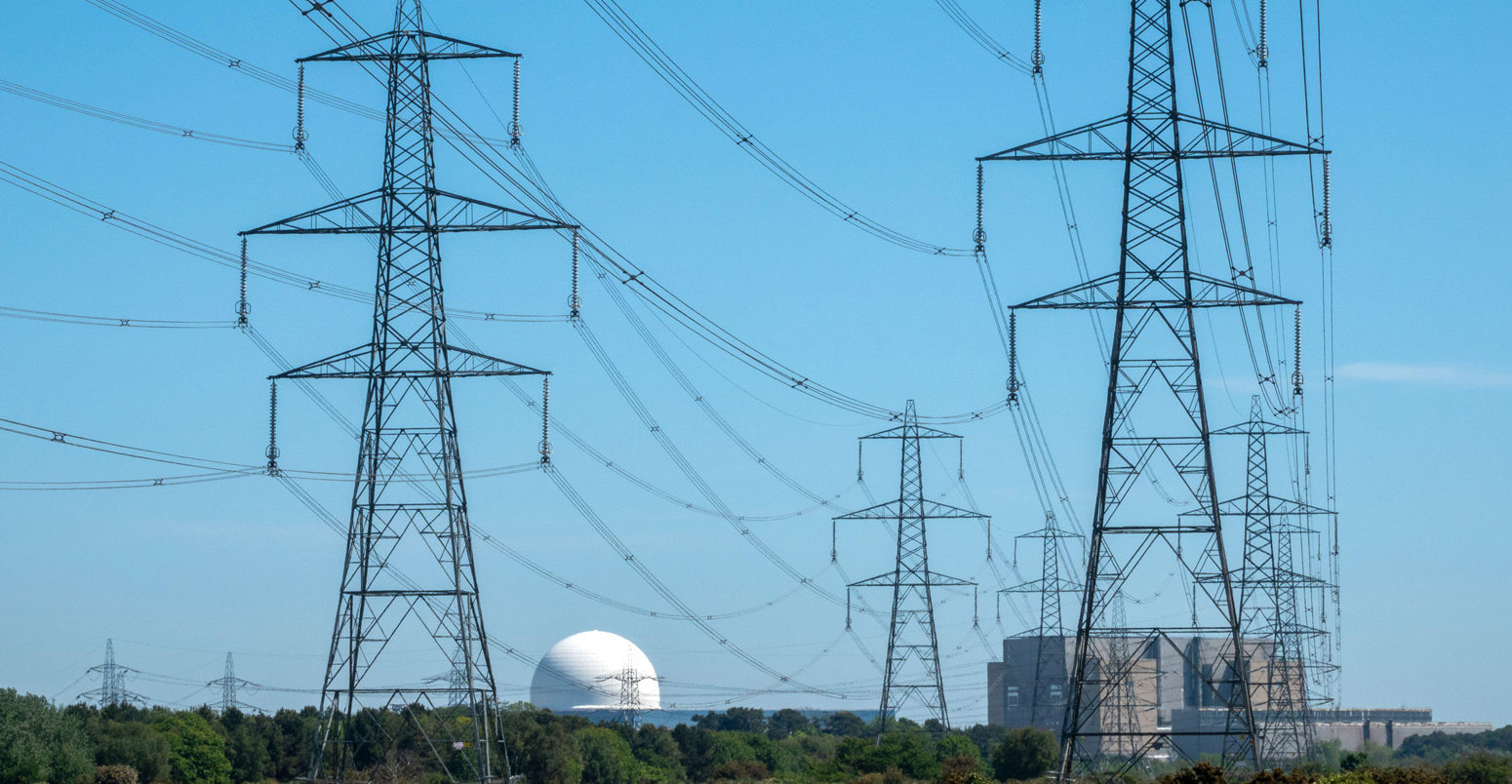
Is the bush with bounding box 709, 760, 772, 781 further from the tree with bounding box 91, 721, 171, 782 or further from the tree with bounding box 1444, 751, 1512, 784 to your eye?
the tree with bounding box 1444, 751, 1512, 784

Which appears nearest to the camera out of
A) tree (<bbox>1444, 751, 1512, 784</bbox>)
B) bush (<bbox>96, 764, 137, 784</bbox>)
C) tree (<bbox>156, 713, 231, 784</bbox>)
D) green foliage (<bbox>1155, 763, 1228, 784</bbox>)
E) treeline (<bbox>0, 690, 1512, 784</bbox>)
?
green foliage (<bbox>1155, 763, 1228, 784</bbox>)

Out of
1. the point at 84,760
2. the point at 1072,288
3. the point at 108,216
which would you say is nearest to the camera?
the point at 108,216

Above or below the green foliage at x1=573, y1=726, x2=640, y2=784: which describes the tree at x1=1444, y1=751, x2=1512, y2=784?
above

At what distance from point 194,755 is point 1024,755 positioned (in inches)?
1880

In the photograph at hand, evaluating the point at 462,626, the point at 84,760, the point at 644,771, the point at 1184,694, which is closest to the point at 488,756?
the point at 462,626

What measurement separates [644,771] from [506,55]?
7862 cm

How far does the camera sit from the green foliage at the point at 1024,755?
89062 mm

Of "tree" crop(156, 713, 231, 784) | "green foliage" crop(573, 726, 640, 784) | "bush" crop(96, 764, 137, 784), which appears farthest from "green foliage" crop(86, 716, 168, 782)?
"green foliage" crop(573, 726, 640, 784)

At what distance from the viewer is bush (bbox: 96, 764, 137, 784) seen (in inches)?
3108

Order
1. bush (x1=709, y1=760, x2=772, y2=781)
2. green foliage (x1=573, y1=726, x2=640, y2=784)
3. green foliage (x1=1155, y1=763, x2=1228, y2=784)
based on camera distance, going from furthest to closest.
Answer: bush (x1=709, y1=760, x2=772, y2=781)
green foliage (x1=573, y1=726, x2=640, y2=784)
green foliage (x1=1155, y1=763, x2=1228, y2=784)

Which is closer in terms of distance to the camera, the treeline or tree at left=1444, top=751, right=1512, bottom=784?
tree at left=1444, top=751, right=1512, bottom=784

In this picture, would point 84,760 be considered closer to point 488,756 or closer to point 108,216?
point 488,756

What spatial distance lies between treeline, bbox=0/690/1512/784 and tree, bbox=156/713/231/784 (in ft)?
0.27

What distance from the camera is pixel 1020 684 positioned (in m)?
164
